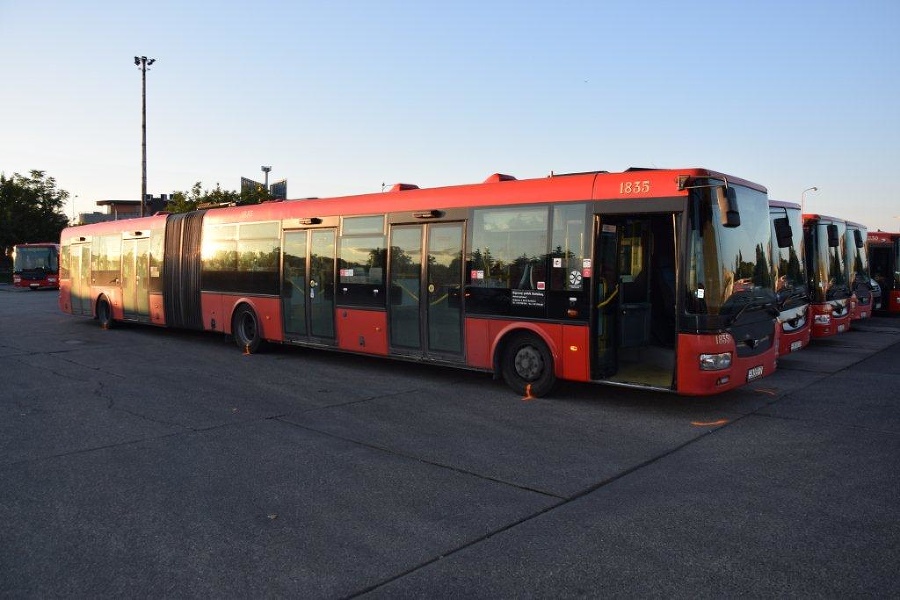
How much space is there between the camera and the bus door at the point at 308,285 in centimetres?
1284

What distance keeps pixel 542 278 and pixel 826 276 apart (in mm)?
9340

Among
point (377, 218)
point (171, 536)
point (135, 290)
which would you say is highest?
point (377, 218)

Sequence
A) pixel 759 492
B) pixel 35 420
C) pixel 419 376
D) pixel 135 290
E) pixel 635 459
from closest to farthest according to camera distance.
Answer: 1. pixel 759 492
2. pixel 635 459
3. pixel 35 420
4. pixel 419 376
5. pixel 135 290

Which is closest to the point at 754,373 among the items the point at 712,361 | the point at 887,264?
the point at 712,361

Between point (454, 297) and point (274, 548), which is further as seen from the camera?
point (454, 297)

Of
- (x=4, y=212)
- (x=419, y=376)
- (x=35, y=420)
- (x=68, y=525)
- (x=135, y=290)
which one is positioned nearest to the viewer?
(x=68, y=525)

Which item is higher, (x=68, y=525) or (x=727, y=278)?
(x=727, y=278)

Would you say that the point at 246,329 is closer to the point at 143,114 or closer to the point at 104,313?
the point at 104,313

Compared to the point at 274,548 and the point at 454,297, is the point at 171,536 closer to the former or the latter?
the point at 274,548

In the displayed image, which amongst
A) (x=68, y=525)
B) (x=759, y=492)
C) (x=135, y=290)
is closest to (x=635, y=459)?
(x=759, y=492)

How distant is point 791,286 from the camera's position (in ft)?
40.7

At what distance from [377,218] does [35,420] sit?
5.96m

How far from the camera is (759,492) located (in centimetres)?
569

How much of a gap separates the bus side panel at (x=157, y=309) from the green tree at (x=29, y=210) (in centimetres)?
5216
